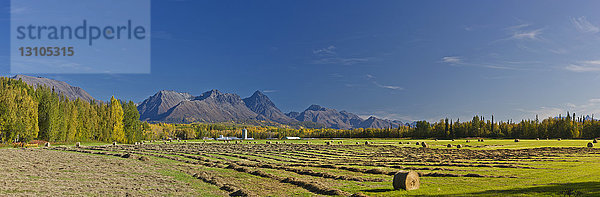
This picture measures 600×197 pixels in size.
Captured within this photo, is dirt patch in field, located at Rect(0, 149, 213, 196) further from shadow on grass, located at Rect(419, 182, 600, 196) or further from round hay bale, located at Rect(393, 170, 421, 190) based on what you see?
shadow on grass, located at Rect(419, 182, 600, 196)

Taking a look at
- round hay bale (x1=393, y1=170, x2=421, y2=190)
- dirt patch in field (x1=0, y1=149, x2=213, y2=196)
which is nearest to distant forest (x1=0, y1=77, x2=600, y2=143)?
dirt patch in field (x1=0, y1=149, x2=213, y2=196)

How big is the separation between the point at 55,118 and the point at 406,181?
4495 inches

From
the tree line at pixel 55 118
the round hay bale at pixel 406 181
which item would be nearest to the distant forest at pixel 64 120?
the tree line at pixel 55 118

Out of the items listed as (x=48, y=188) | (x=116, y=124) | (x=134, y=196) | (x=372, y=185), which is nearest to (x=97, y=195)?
(x=134, y=196)

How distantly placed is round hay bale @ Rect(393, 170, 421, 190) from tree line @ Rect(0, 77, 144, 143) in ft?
328

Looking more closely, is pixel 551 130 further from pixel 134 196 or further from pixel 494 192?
pixel 134 196

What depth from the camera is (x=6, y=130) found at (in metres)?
90.5

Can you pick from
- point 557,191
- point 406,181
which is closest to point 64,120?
point 406,181

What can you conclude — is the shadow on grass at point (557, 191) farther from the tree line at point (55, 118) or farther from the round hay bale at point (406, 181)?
the tree line at point (55, 118)

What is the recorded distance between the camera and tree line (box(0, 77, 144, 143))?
9141 cm

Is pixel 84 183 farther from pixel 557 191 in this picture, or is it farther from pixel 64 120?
pixel 64 120

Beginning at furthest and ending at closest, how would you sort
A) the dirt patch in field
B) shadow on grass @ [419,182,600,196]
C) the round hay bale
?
1. the round hay bale
2. the dirt patch in field
3. shadow on grass @ [419,182,600,196]

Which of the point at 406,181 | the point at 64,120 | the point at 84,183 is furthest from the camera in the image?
the point at 64,120

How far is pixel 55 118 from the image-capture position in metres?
108
